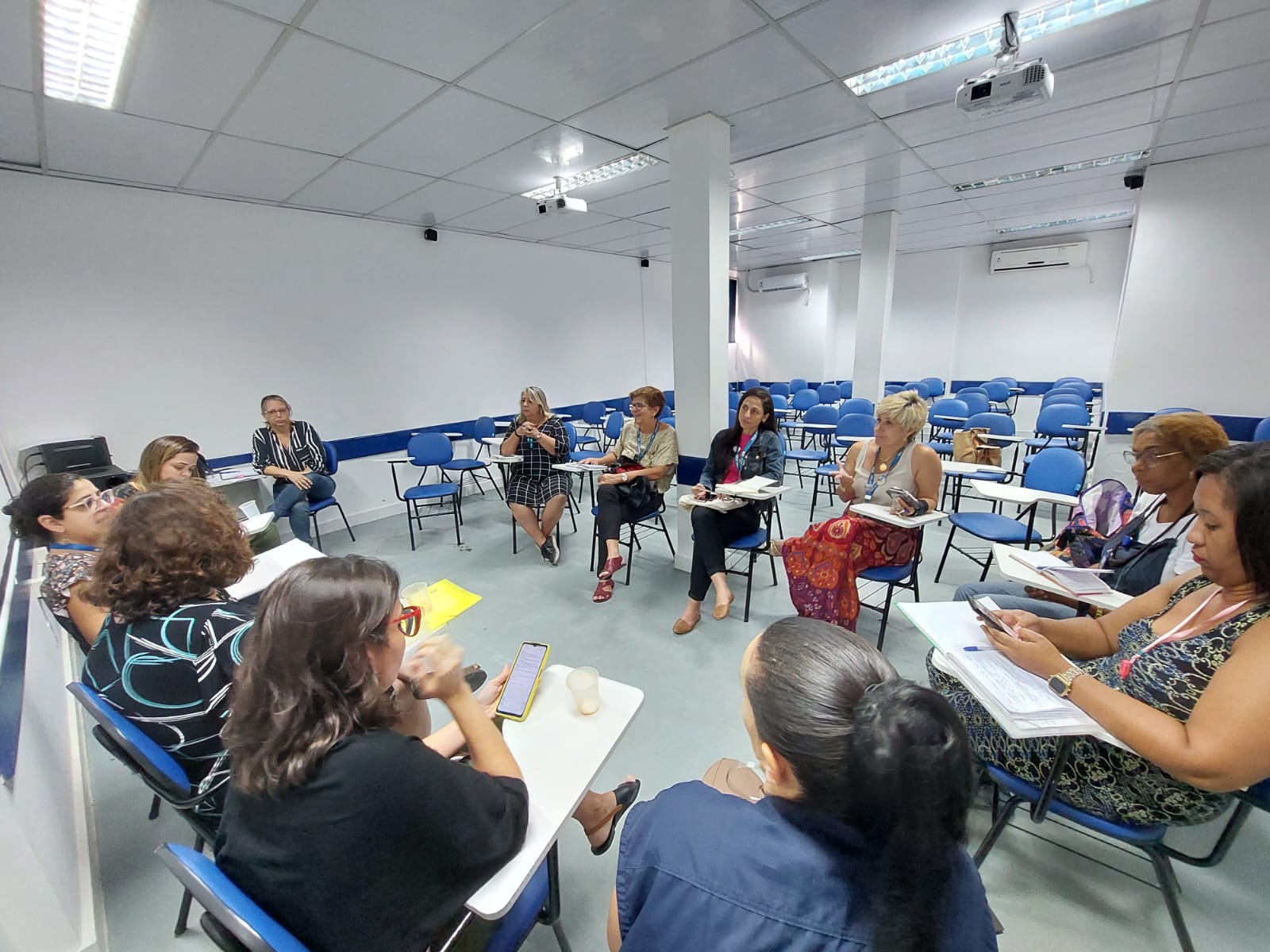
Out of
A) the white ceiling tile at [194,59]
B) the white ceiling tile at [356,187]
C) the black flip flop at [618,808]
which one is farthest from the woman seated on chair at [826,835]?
the white ceiling tile at [356,187]

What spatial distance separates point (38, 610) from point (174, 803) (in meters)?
2.09

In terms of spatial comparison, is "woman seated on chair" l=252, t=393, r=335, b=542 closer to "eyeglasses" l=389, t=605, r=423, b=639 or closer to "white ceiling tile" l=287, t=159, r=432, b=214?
"white ceiling tile" l=287, t=159, r=432, b=214

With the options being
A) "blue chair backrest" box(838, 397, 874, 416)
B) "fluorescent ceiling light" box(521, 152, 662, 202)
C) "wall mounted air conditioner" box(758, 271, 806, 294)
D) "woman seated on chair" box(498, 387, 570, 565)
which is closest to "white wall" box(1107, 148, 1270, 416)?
"blue chair backrest" box(838, 397, 874, 416)

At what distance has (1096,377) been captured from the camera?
7270 mm

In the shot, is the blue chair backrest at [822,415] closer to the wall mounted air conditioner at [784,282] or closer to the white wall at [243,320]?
the white wall at [243,320]

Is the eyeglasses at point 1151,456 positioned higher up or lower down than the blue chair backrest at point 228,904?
higher up

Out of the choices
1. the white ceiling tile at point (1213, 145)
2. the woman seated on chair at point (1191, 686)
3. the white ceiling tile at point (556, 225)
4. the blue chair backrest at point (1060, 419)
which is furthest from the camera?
the white ceiling tile at point (556, 225)

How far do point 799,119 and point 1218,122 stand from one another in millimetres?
2989

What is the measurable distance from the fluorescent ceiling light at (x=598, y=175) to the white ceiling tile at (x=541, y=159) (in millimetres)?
93

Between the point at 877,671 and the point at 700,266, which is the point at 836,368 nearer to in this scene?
the point at 700,266

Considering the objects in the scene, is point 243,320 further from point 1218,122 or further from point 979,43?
point 1218,122

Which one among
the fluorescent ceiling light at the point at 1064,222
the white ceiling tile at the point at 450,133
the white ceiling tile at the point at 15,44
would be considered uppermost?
the fluorescent ceiling light at the point at 1064,222

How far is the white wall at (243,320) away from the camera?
3223 millimetres

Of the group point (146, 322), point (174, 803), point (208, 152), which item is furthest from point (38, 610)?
point (208, 152)
